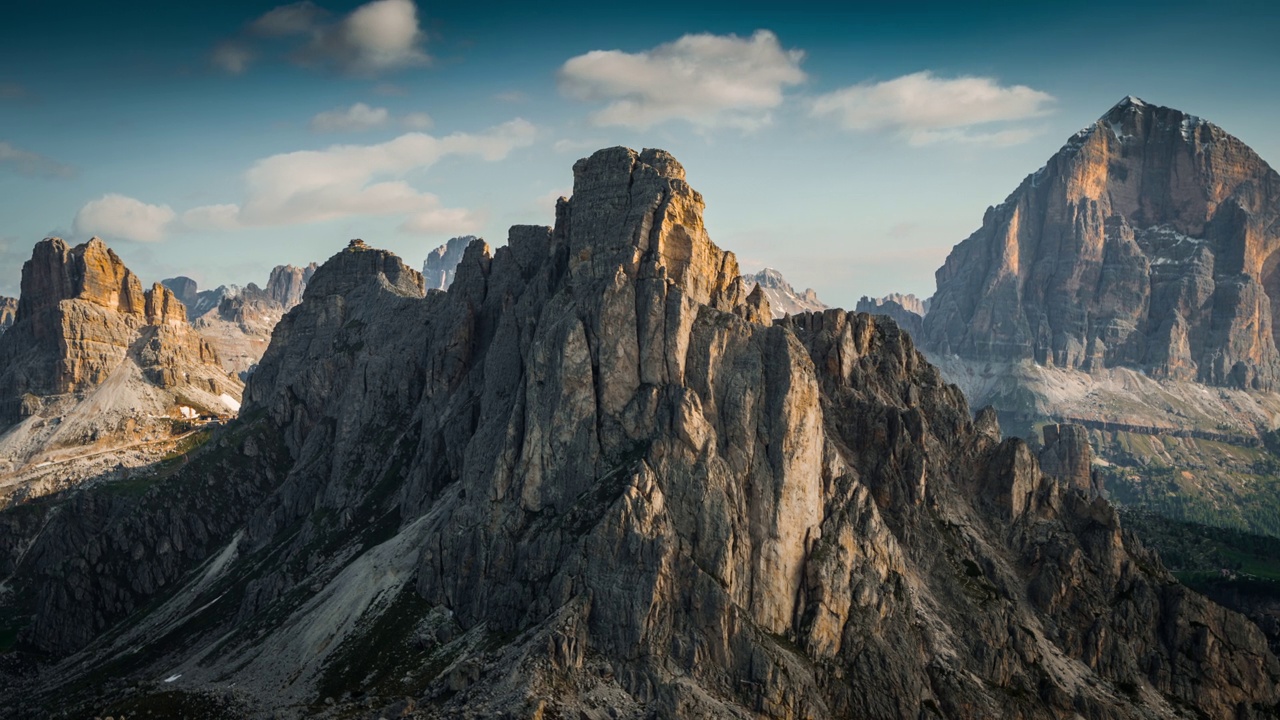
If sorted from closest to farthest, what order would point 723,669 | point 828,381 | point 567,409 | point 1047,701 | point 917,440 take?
point 723,669 → point 1047,701 → point 567,409 → point 917,440 → point 828,381

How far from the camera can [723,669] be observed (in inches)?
5049

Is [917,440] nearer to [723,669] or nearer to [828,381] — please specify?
[828,381]

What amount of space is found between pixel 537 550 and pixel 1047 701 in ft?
262

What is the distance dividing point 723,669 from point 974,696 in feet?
126

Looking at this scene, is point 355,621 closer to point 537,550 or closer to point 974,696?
point 537,550

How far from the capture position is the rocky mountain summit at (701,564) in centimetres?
12912

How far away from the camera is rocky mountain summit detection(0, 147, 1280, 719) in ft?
424

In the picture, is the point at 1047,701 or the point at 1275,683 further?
the point at 1275,683

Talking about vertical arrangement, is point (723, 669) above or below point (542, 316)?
below

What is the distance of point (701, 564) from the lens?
135 m

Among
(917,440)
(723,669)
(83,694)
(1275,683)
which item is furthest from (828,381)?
(83,694)

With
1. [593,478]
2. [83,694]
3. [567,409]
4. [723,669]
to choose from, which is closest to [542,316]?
[567,409]

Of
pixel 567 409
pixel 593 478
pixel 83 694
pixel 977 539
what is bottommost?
pixel 83 694

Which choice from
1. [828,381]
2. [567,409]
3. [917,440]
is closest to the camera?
[567,409]
